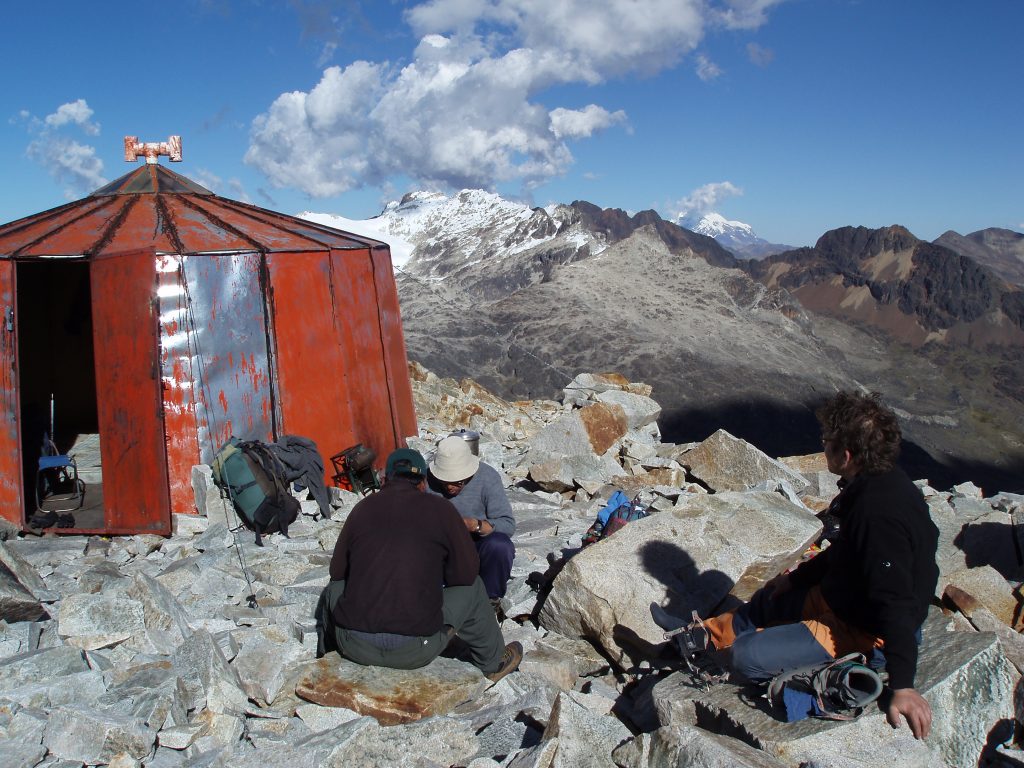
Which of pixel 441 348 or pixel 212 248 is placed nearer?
pixel 212 248

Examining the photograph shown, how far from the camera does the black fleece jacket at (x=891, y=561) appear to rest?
114 inches

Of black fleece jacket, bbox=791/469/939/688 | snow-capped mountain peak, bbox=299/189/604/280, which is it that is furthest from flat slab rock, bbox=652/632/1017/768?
snow-capped mountain peak, bbox=299/189/604/280

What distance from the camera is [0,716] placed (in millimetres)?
3381

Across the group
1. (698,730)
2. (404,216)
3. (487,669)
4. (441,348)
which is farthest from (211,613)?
(404,216)

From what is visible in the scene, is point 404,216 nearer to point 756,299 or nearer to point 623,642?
point 756,299

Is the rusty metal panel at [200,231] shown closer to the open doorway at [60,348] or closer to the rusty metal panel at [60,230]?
the rusty metal panel at [60,230]

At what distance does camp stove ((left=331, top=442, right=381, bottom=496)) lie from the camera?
799 cm

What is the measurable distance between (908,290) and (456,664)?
57.9 meters

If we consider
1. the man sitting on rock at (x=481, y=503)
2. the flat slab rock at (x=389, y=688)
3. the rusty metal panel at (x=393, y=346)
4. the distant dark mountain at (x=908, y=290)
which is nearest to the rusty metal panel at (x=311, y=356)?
the rusty metal panel at (x=393, y=346)

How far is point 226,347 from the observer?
24.3 ft

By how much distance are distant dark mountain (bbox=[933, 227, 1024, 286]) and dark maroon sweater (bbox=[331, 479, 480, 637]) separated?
109 meters

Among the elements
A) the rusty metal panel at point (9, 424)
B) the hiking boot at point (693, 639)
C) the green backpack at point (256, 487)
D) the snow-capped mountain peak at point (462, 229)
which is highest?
the snow-capped mountain peak at point (462, 229)

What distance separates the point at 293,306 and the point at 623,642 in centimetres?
487

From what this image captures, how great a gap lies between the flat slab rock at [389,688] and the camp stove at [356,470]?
4116 millimetres
